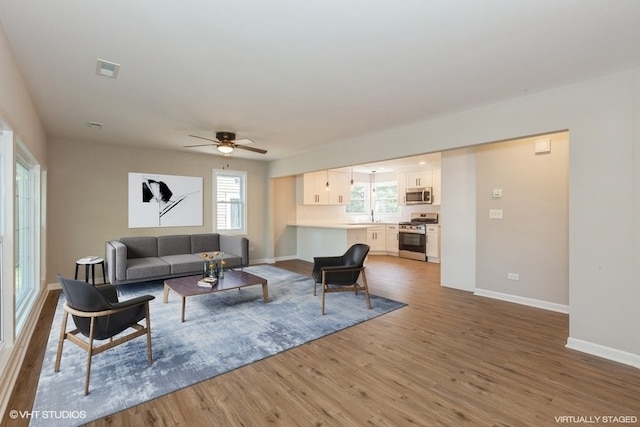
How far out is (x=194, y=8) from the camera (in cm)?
179

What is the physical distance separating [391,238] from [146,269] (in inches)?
242

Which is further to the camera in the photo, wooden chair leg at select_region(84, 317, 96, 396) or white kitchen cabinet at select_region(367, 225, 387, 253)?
white kitchen cabinet at select_region(367, 225, 387, 253)

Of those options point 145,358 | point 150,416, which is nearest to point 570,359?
point 150,416

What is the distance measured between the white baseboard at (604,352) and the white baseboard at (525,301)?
1137mm

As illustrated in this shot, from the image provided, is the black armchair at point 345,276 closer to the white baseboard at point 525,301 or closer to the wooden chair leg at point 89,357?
the white baseboard at point 525,301

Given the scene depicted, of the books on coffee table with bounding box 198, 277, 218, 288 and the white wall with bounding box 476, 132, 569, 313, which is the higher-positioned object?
the white wall with bounding box 476, 132, 569, 313

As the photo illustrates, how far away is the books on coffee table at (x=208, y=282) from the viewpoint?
3.82 meters

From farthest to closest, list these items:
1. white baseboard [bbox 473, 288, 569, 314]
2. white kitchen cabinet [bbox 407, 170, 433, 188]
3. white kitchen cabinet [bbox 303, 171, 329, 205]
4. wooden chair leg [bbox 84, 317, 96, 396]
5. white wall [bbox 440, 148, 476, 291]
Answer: white kitchen cabinet [bbox 407, 170, 433, 188], white kitchen cabinet [bbox 303, 171, 329, 205], white wall [bbox 440, 148, 476, 291], white baseboard [bbox 473, 288, 569, 314], wooden chair leg [bbox 84, 317, 96, 396]

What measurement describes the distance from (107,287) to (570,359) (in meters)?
4.35

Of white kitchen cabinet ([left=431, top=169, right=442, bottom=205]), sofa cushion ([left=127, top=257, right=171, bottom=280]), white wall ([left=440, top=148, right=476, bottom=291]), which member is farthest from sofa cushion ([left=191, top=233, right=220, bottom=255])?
white kitchen cabinet ([left=431, top=169, right=442, bottom=205])

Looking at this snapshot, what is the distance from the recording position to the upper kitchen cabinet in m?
7.51

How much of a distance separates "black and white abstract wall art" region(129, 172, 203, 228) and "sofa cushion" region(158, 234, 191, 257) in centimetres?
37

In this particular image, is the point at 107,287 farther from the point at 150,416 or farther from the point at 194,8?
the point at 194,8

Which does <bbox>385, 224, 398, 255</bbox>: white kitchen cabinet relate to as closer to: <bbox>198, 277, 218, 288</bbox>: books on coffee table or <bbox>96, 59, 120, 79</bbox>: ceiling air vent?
<bbox>198, 277, 218, 288</bbox>: books on coffee table
